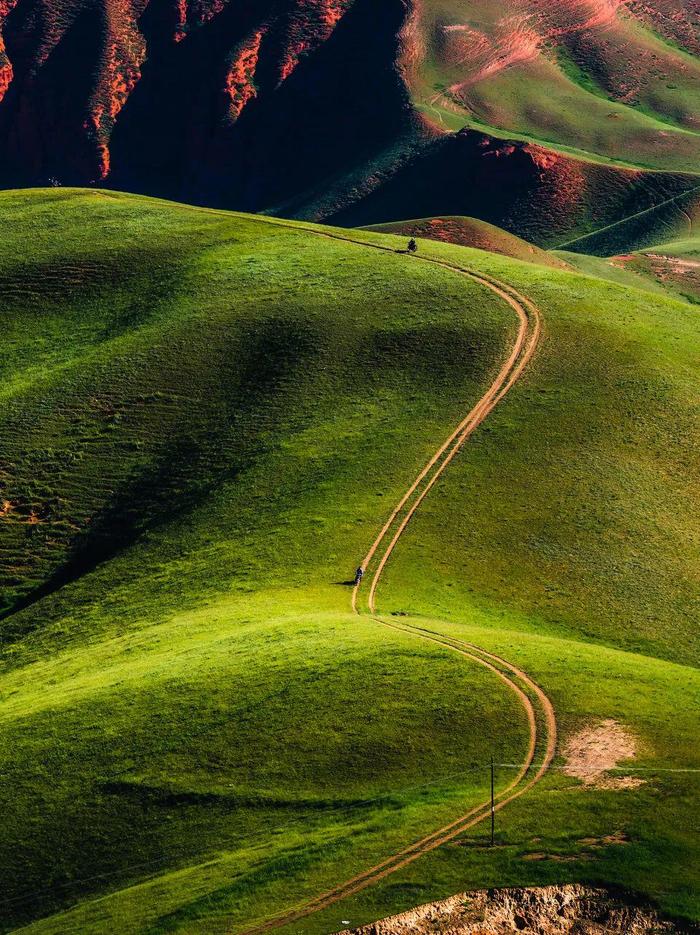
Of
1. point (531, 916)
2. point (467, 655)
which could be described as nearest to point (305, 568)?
point (467, 655)

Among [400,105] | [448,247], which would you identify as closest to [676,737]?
[448,247]

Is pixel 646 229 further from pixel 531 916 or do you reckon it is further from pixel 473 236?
pixel 531 916

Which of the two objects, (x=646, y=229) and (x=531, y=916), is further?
(x=646, y=229)

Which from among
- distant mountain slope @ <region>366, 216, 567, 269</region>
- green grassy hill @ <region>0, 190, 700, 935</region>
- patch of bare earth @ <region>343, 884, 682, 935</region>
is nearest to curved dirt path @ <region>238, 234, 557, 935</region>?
green grassy hill @ <region>0, 190, 700, 935</region>

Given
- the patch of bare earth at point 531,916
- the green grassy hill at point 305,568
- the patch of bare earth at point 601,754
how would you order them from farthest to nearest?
the patch of bare earth at point 601,754 < the green grassy hill at point 305,568 < the patch of bare earth at point 531,916

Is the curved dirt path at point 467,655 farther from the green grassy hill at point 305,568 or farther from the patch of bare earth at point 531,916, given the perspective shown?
the patch of bare earth at point 531,916

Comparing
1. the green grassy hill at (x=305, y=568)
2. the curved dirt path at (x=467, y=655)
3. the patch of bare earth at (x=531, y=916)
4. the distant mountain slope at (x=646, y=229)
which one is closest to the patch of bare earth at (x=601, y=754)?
the green grassy hill at (x=305, y=568)

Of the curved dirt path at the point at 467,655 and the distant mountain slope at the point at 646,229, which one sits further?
the distant mountain slope at the point at 646,229

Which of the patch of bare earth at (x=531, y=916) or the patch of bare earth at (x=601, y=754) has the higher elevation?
the patch of bare earth at (x=601, y=754)
